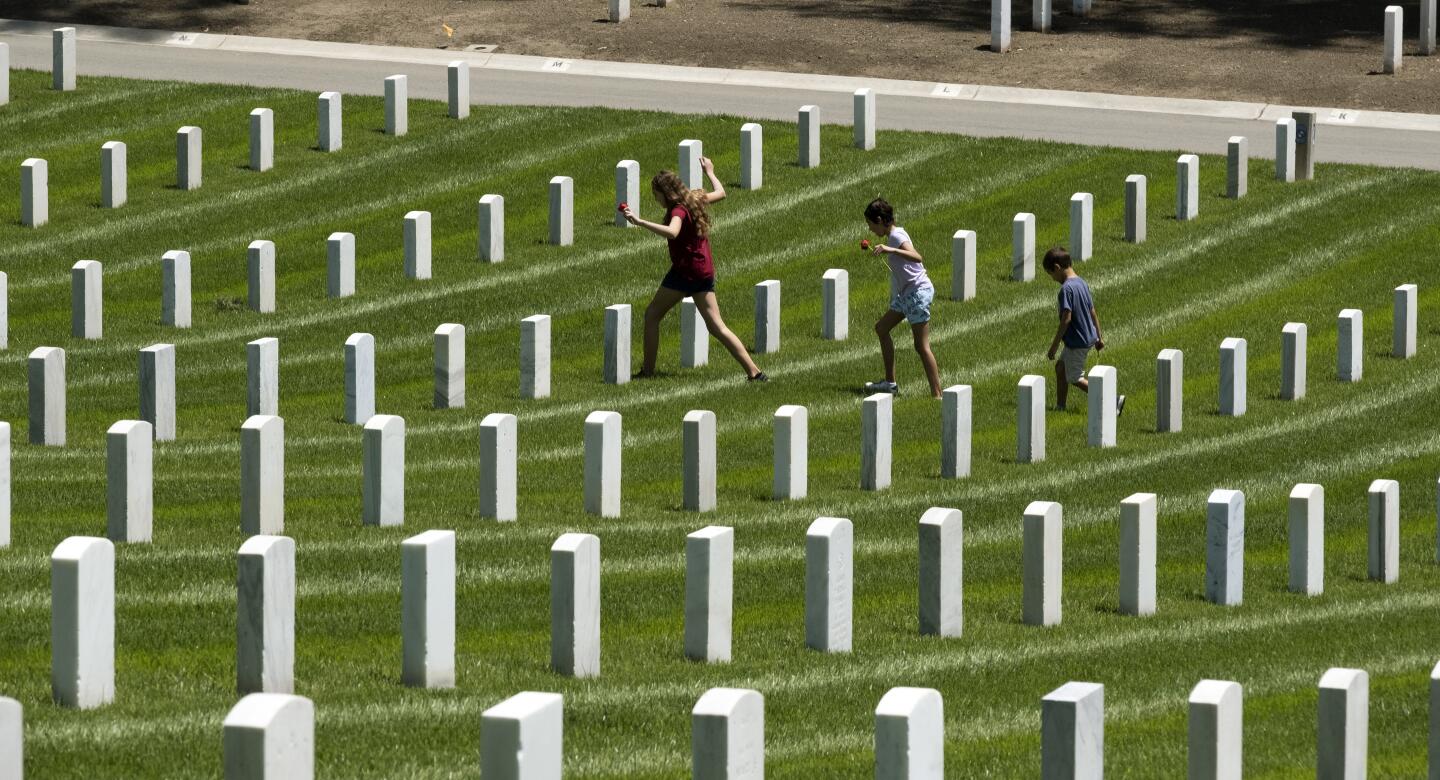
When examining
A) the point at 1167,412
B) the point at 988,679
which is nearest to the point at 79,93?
the point at 1167,412

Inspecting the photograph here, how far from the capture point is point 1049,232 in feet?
81.3

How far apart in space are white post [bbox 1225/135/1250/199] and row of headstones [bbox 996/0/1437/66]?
6.40 meters

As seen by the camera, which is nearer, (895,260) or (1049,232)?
(895,260)

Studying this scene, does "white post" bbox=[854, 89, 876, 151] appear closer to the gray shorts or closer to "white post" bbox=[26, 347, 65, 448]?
the gray shorts

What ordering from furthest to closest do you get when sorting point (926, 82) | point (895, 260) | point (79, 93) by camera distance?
point (926, 82), point (79, 93), point (895, 260)

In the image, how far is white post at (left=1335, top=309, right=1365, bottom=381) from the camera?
19.6 m

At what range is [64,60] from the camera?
29953mm

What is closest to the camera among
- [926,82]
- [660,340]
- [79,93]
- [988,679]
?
[988,679]

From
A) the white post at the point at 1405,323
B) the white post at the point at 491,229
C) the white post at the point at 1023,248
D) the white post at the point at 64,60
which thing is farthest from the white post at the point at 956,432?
the white post at the point at 64,60

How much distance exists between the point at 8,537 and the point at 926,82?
70.5 ft

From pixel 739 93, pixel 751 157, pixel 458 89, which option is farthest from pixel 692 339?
pixel 739 93

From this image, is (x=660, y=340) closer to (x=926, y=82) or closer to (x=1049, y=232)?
(x=1049, y=232)

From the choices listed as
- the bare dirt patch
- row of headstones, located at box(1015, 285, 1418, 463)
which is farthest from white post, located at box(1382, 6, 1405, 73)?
row of headstones, located at box(1015, 285, 1418, 463)

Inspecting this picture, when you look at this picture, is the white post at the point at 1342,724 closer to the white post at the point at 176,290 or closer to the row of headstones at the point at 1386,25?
the white post at the point at 176,290
